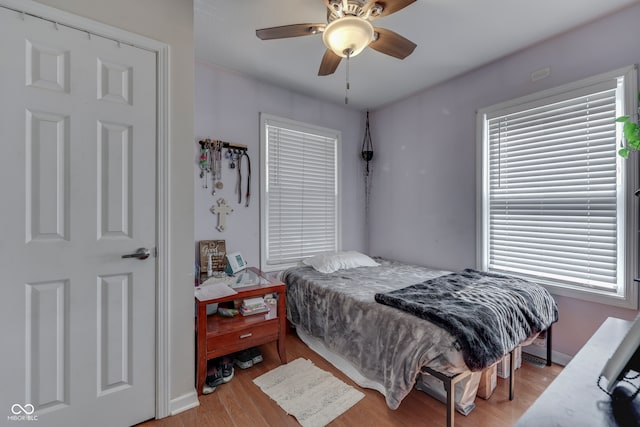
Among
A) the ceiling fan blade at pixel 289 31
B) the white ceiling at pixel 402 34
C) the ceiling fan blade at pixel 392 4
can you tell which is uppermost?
the white ceiling at pixel 402 34

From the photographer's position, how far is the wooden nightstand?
6.04 feet

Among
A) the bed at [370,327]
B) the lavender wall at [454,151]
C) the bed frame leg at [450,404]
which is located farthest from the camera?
the lavender wall at [454,151]

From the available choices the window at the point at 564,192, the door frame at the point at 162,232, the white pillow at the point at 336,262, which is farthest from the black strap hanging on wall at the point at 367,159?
the door frame at the point at 162,232

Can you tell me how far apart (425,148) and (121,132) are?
2.95 metres

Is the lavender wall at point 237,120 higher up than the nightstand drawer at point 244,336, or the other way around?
the lavender wall at point 237,120

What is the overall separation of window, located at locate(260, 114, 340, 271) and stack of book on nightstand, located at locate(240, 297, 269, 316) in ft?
2.74

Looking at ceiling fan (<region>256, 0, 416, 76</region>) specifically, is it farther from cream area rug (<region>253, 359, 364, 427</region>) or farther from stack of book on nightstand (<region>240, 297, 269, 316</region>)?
cream area rug (<region>253, 359, 364, 427</region>)

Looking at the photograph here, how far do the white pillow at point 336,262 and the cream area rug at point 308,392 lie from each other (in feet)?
3.21

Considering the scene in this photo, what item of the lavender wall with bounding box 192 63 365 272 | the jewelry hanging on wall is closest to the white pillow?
the lavender wall with bounding box 192 63 365 272

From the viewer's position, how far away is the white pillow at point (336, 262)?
2.97m

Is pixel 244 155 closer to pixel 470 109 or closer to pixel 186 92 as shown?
pixel 186 92

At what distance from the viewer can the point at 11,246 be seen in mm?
1308

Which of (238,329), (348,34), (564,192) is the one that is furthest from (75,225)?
(564,192)

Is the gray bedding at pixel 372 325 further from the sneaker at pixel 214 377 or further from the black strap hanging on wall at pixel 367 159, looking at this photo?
the black strap hanging on wall at pixel 367 159
